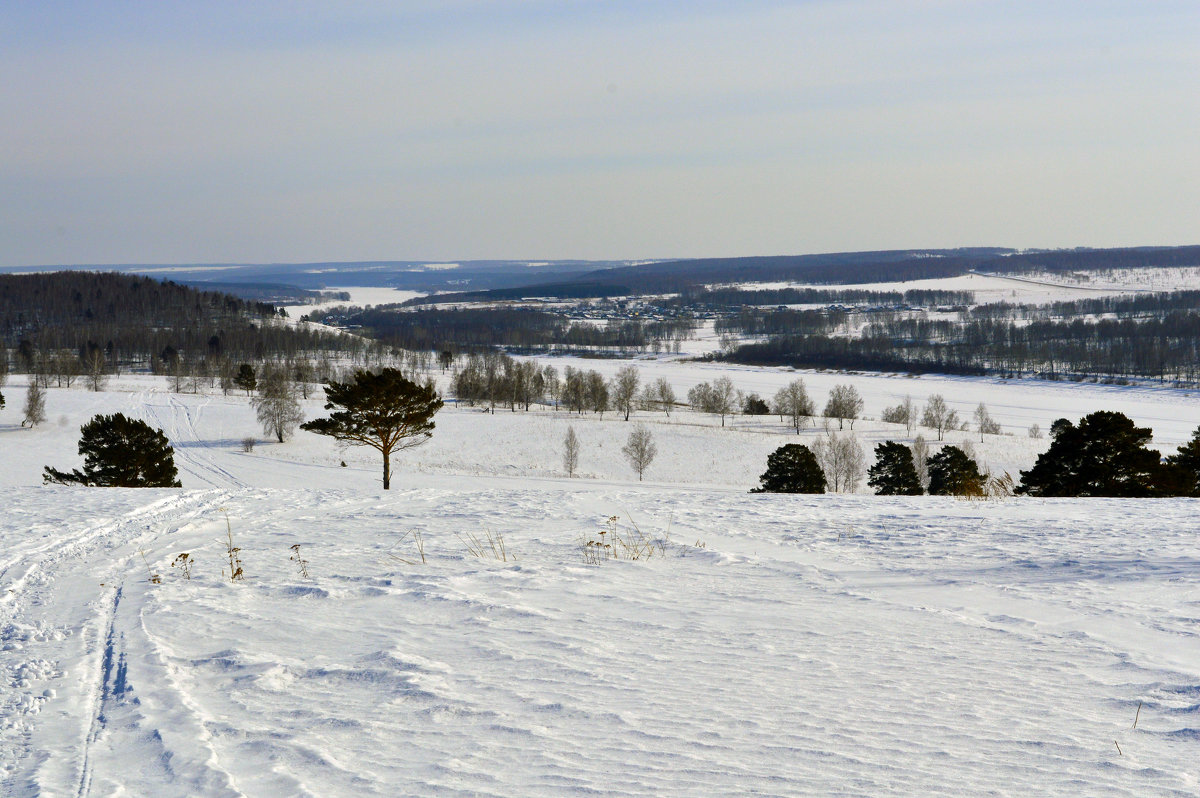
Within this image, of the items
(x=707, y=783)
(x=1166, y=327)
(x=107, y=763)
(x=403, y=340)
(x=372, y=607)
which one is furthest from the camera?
(x=403, y=340)

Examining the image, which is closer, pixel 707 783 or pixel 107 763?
pixel 707 783

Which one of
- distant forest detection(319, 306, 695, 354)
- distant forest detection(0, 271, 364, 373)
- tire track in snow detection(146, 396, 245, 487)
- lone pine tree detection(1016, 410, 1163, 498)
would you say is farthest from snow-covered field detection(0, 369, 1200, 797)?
distant forest detection(319, 306, 695, 354)

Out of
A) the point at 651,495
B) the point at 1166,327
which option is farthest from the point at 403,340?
the point at 651,495

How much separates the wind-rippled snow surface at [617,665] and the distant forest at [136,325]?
105 m

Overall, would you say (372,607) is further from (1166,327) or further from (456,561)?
(1166,327)

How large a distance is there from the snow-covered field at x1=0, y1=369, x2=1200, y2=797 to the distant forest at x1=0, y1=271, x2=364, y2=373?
341 feet

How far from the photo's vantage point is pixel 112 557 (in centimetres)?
880

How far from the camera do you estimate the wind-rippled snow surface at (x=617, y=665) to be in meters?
3.76

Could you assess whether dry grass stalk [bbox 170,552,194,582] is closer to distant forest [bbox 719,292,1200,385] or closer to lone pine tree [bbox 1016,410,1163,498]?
lone pine tree [bbox 1016,410,1163,498]

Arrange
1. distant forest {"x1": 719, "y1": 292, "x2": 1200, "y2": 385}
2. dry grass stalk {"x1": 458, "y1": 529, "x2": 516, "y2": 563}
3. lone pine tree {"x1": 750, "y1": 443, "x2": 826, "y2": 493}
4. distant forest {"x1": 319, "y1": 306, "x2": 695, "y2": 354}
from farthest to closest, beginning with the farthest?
distant forest {"x1": 319, "y1": 306, "x2": 695, "y2": 354} < distant forest {"x1": 719, "y1": 292, "x2": 1200, "y2": 385} < lone pine tree {"x1": 750, "y1": 443, "x2": 826, "y2": 493} < dry grass stalk {"x1": 458, "y1": 529, "x2": 516, "y2": 563}

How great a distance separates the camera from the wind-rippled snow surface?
3.76 meters

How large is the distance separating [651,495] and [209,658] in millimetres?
8588

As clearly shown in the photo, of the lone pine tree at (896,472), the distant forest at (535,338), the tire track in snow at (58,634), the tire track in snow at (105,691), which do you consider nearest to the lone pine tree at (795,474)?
the lone pine tree at (896,472)

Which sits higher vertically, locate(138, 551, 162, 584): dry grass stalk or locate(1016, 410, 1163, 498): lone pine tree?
locate(138, 551, 162, 584): dry grass stalk
